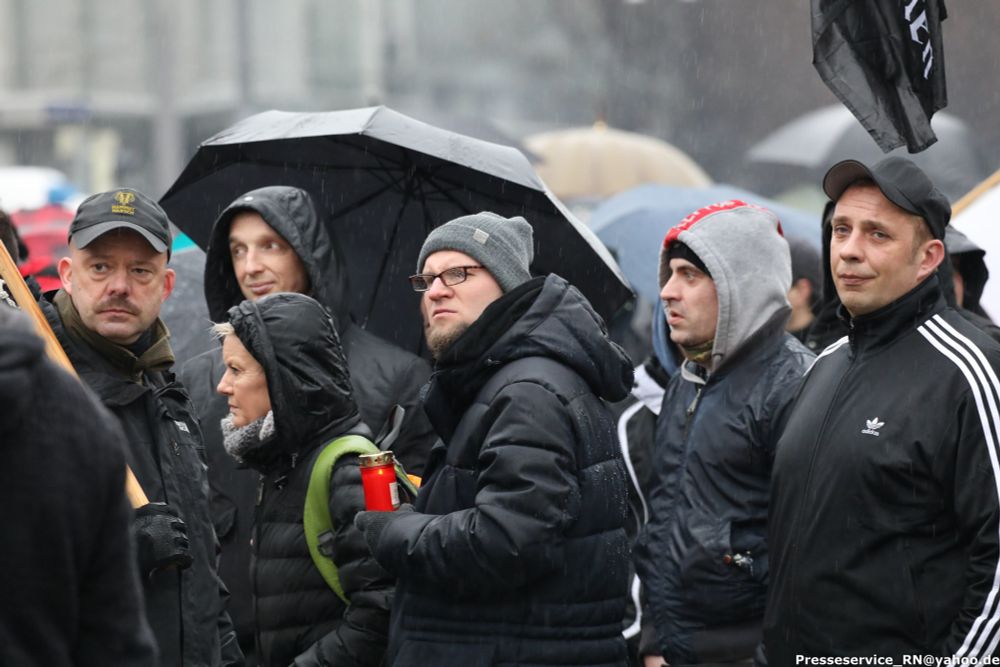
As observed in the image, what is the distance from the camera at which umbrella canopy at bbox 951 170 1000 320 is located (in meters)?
7.33

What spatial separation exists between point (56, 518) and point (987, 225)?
5.52m

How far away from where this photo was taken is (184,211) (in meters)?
6.93

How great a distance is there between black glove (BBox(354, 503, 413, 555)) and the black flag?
1.81 meters

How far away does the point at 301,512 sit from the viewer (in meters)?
5.06

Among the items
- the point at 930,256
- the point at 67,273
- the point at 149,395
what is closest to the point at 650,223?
the point at 930,256

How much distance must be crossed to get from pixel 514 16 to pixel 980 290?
37385 millimetres

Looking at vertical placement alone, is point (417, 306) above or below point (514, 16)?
below

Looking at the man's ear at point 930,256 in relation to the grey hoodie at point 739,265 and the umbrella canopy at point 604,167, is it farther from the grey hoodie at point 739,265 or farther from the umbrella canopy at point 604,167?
the umbrella canopy at point 604,167

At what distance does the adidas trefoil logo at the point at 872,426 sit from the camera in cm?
451

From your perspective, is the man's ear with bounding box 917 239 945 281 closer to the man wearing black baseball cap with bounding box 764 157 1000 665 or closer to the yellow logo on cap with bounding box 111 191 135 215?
the man wearing black baseball cap with bounding box 764 157 1000 665

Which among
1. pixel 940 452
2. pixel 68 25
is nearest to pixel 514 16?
pixel 68 25

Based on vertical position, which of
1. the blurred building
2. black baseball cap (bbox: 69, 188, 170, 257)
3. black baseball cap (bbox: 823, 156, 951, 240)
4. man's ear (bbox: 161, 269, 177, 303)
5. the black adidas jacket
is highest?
the blurred building

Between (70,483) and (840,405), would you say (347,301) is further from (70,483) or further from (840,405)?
(70,483)

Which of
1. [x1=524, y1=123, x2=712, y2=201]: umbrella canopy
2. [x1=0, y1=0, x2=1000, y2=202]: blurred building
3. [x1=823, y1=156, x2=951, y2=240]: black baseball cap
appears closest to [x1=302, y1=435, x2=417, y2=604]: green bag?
[x1=823, y1=156, x2=951, y2=240]: black baseball cap
